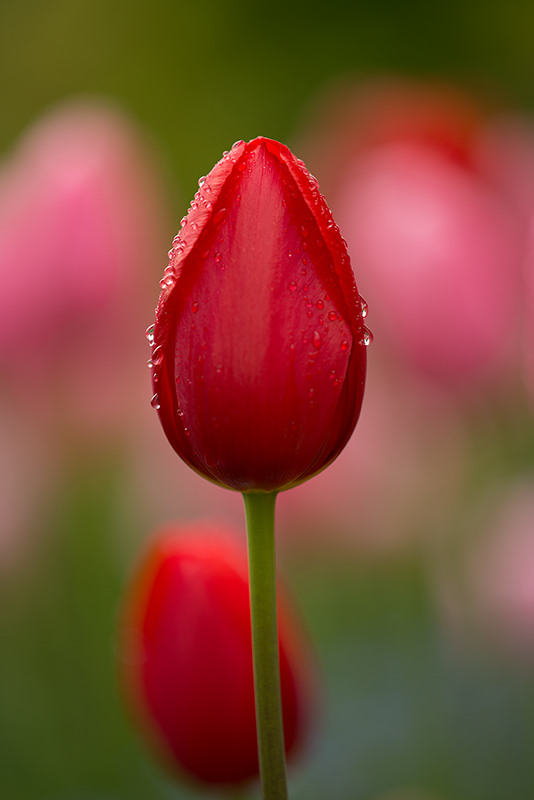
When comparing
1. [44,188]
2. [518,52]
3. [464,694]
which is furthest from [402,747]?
[518,52]

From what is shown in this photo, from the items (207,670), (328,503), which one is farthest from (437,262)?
(207,670)

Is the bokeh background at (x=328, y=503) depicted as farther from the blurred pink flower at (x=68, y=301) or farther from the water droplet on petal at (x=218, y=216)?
the water droplet on petal at (x=218, y=216)

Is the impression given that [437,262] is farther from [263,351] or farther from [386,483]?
[263,351]

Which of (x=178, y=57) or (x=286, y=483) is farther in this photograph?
(x=178, y=57)

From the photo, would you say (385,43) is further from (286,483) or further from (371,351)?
(286,483)

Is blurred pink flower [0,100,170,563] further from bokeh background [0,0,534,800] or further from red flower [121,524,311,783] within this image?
red flower [121,524,311,783]

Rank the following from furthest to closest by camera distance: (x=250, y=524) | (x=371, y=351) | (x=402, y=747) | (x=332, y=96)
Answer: (x=332, y=96), (x=371, y=351), (x=402, y=747), (x=250, y=524)

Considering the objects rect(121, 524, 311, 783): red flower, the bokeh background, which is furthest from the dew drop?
the bokeh background
